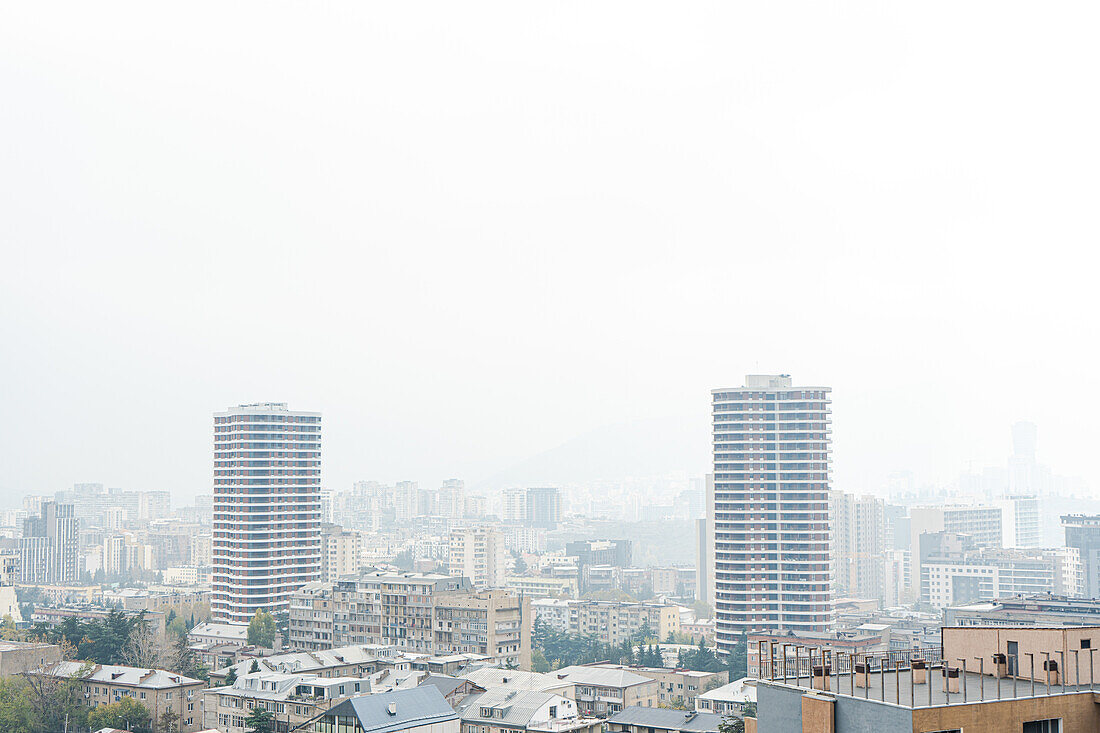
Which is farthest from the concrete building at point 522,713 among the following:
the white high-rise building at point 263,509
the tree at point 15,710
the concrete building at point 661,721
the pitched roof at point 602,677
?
the white high-rise building at point 263,509

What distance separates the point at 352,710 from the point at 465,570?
5985 cm

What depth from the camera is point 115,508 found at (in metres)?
132

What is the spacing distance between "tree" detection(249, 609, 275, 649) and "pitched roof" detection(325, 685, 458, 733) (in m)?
19.1

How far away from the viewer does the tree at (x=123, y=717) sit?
26266mm

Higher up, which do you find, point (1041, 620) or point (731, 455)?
point (731, 455)

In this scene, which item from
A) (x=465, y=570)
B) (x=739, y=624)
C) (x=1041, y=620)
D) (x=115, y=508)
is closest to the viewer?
(x=1041, y=620)

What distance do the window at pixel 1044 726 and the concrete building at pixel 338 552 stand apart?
65.5m

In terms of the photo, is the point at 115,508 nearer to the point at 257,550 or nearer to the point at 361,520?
the point at 361,520

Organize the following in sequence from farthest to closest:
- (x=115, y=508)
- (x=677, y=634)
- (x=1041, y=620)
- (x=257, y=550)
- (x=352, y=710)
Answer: (x=115, y=508) < (x=677, y=634) < (x=257, y=550) < (x=1041, y=620) < (x=352, y=710)

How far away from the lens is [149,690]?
27688 millimetres

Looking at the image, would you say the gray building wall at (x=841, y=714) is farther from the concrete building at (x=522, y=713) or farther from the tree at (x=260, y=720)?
the tree at (x=260, y=720)

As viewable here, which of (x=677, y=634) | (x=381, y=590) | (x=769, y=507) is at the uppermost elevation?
(x=769, y=507)

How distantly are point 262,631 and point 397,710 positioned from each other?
20.9 metres

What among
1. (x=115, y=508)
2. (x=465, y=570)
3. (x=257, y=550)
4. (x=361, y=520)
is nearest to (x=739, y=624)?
(x=257, y=550)
